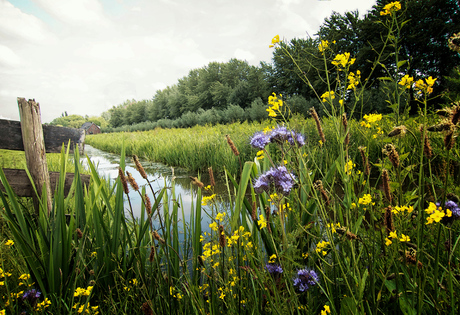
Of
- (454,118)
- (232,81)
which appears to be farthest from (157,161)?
(232,81)

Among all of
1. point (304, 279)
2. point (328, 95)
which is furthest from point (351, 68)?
point (304, 279)

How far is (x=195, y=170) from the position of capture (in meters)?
7.98

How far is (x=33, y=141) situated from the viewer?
207 cm

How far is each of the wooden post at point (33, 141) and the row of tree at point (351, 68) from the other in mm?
1942

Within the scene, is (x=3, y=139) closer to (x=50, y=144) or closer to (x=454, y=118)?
(x=50, y=144)

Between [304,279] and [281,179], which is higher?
[281,179]

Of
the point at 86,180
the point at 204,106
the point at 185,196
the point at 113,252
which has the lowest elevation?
the point at 185,196

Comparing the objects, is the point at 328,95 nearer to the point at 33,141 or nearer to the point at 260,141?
the point at 260,141

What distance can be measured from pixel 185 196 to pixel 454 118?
5031 mm

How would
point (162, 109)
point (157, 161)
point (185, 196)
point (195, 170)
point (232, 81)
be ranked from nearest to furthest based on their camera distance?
1. point (185, 196)
2. point (195, 170)
3. point (157, 161)
4. point (232, 81)
5. point (162, 109)

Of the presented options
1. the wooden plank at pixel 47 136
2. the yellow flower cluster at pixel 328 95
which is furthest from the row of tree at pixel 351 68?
the wooden plank at pixel 47 136

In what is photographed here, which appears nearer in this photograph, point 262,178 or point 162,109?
point 262,178

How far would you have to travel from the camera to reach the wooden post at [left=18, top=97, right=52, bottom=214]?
2039 mm

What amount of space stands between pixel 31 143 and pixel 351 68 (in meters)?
18.2
